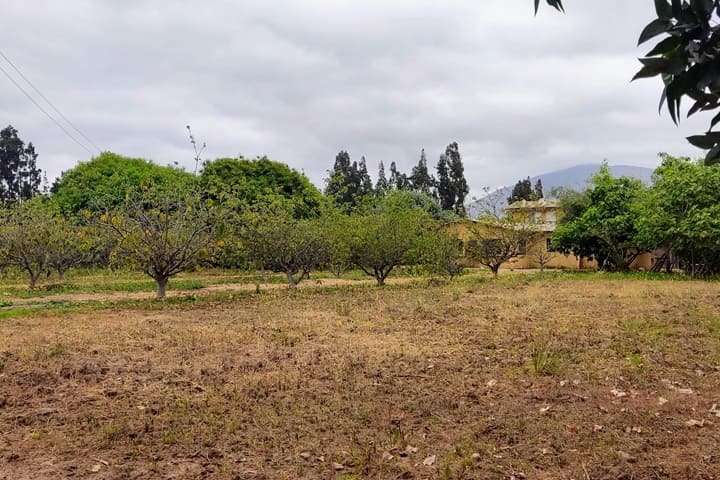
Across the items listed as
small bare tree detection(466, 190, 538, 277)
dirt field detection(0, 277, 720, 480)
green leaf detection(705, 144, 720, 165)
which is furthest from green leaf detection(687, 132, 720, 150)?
small bare tree detection(466, 190, 538, 277)

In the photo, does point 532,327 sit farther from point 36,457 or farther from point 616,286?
point 616,286

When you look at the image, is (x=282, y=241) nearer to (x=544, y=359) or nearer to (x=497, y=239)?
(x=497, y=239)

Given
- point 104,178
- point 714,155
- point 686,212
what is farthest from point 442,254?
point 104,178

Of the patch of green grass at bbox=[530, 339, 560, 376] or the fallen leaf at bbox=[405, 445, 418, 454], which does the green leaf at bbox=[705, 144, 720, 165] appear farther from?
the patch of green grass at bbox=[530, 339, 560, 376]

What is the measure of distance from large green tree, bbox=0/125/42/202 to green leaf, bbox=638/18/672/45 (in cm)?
4537

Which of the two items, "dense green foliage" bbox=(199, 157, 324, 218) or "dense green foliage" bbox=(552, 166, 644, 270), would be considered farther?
"dense green foliage" bbox=(199, 157, 324, 218)

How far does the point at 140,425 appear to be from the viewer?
418 centimetres

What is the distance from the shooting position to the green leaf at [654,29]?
3.72 ft

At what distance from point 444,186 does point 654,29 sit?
4577 cm

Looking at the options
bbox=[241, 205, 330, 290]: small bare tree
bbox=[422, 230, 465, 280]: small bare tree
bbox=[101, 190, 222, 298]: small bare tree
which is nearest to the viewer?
bbox=[101, 190, 222, 298]: small bare tree

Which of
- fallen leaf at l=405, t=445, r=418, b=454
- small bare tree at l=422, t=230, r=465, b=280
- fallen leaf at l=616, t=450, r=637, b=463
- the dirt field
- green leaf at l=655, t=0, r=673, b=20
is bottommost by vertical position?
fallen leaf at l=616, t=450, r=637, b=463

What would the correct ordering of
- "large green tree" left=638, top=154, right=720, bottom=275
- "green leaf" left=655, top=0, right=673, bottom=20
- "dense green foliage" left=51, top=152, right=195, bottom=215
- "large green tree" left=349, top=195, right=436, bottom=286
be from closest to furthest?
"green leaf" left=655, top=0, right=673, bottom=20, "large green tree" left=638, top=154, right=720, bottom=275, "large green tree" left=349, top=195, right=436, bottom=286, "dense green foliage" left=51, top=152, right=195, bottom=215

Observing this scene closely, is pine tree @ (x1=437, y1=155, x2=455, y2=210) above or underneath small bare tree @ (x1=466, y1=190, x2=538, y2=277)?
above

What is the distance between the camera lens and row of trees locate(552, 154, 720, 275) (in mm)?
17141
